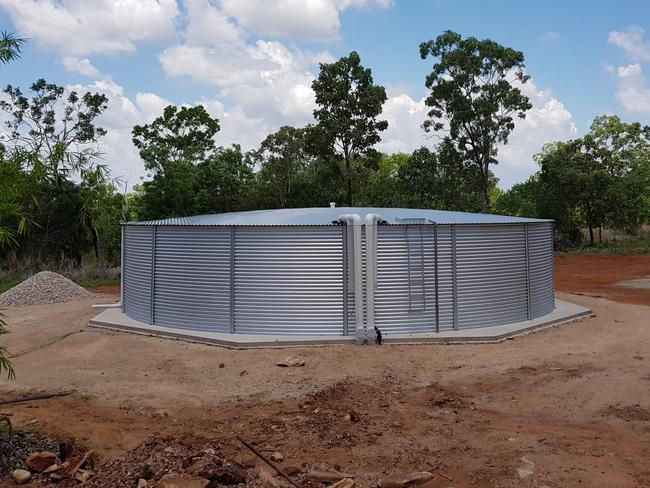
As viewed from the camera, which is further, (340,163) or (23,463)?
(340,163)

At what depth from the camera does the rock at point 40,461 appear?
20.2 feet

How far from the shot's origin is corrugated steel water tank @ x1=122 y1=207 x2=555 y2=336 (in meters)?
12.8

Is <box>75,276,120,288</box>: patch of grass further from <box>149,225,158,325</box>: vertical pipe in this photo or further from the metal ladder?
the metal ladder

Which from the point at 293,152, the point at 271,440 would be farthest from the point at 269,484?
the point at 293,152

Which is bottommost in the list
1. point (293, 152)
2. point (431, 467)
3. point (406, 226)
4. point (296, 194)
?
point (431, 467)

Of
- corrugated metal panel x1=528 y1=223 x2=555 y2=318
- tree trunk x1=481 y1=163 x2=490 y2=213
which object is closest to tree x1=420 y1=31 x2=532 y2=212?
tree trunk x1=481 y1=163 x2=490 y2=213

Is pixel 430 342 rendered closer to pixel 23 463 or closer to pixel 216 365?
pixel 216 365

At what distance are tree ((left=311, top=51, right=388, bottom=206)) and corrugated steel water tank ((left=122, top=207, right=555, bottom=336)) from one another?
20.6 m

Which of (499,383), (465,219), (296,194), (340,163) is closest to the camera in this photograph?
(499,383)

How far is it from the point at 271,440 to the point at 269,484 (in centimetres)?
159

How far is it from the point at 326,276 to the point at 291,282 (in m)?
0.83


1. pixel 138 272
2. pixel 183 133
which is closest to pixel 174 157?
pixel 183 133

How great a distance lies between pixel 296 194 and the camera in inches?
1505

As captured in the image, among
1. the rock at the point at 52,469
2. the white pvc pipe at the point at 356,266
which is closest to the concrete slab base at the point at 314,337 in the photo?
the white pvc pipe at the point at 356,266
